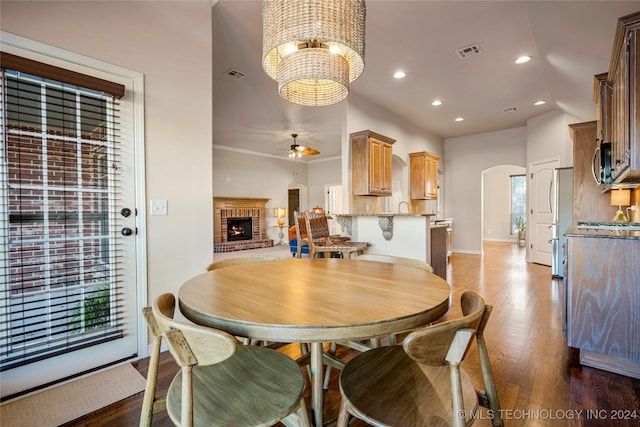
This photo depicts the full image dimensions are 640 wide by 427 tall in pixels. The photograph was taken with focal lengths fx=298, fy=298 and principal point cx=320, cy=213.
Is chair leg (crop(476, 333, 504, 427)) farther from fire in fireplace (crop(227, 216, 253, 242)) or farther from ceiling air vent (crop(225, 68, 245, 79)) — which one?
fire in fireplace (crop(227, 216, 253, 242))

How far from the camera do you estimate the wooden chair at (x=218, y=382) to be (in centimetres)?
87

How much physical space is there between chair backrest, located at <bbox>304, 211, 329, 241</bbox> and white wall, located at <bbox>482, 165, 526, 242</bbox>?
811 centimetres

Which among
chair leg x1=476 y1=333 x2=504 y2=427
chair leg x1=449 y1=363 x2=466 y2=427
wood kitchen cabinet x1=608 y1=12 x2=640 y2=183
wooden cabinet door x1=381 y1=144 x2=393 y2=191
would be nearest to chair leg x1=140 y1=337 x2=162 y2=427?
chair leg x1=449 y1=363 x2=466 y2=427

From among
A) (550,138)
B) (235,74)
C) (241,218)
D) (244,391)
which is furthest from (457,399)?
(241,218)

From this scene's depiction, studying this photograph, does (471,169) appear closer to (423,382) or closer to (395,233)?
(395,233)

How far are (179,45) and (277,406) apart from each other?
8.88ft

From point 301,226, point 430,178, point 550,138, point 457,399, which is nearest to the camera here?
point 457,399

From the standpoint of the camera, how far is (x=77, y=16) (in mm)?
1973

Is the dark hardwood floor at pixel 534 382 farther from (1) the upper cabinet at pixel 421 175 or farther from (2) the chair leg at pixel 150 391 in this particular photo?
(1) the upper cabinet at pixel 421 175

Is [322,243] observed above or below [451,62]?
below

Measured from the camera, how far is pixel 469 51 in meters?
3.59

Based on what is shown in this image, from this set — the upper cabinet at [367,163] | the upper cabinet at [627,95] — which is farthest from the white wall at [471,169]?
the upper cabinet at [627,95]

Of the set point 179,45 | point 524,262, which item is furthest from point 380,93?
point 524,262

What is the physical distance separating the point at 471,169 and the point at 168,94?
7215mm
